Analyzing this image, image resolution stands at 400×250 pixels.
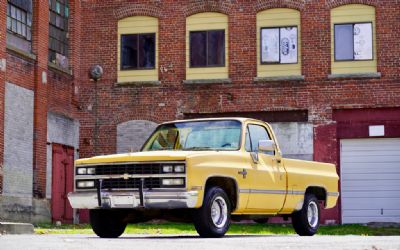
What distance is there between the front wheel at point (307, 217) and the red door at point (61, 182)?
40.4ft

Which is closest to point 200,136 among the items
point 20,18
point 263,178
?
point 263,178

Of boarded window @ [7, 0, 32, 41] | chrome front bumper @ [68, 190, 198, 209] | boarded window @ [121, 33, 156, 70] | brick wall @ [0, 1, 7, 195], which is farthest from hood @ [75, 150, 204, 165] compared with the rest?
boarded window @ [121, 33, 156, 70]

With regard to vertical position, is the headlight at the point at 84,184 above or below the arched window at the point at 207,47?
below

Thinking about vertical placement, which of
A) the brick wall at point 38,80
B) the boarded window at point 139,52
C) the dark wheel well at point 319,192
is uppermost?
the boarded window at point 139,52

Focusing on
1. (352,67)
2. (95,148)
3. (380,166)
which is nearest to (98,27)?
(95,148)

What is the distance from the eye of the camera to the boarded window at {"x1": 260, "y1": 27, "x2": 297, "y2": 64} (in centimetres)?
2744

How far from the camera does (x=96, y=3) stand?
95.2ft

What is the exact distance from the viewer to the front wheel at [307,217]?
48.2 ft

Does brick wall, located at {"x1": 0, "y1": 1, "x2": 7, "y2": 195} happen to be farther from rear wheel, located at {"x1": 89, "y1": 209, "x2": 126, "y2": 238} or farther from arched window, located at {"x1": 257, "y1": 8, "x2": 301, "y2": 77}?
rear wheel, located at {"x1": 89, "y1": 209, "x2": 126, "y2": 238}

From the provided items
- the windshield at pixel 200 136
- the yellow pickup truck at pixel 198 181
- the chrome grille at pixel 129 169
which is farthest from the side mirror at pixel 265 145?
the chrome grille at pixel 129 169

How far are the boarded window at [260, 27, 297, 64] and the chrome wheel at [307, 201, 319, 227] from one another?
12.8m

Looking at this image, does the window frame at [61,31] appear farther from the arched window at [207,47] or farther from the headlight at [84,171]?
the headlight at [84,171]

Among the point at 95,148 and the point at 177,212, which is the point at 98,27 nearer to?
the point at 95,148

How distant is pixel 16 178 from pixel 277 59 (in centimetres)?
936
